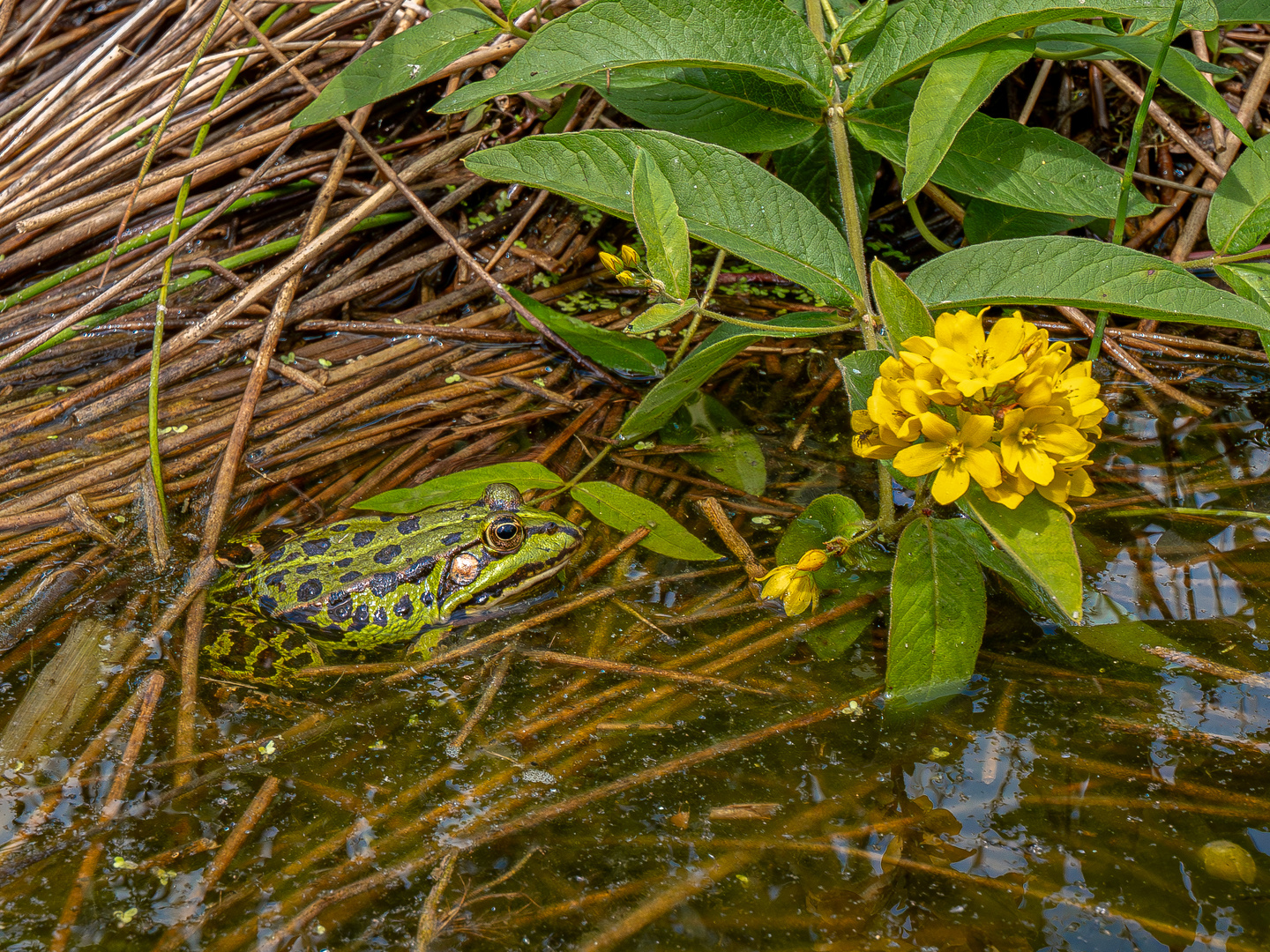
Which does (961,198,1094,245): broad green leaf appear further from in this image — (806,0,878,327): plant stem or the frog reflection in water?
the frog reflection in water

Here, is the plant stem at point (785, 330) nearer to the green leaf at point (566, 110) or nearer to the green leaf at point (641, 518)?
the green leaf at point (641, 518)

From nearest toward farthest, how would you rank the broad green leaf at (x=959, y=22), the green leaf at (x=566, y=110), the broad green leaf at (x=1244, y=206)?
1. the broad green leaf at (x=959, y=22)
2. the broad green leaf at (x=1244, y=206)
3. the green leaf at (x=566, y=110)

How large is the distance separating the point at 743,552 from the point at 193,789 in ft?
5.18

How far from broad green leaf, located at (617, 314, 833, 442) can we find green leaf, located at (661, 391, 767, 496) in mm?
267

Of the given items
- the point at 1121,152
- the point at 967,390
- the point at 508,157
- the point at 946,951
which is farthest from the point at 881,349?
the point at 1121,152

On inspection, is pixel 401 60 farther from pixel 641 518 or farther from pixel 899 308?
pixel 899 308

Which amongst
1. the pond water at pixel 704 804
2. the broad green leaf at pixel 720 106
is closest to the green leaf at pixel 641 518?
the pond water at pixel 704 804

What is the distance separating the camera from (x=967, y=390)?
1.88 metres

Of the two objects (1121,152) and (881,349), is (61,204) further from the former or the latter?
(1121,152)

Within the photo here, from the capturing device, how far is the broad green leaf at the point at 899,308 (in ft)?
6.76

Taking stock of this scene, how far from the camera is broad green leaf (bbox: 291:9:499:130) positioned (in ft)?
8.84

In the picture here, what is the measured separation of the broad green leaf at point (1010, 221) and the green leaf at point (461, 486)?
1.74 m

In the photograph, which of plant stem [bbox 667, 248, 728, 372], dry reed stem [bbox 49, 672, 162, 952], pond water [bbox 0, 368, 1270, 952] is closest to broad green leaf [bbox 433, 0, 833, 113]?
plant stem [bbox 667, 248, 728, 372]

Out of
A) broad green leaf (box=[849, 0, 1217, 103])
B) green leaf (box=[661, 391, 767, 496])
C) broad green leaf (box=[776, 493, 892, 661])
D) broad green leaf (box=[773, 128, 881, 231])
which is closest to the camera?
broad green leaf (box=[849, 0, 1217, 103])
